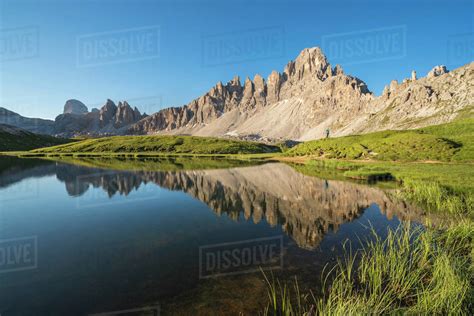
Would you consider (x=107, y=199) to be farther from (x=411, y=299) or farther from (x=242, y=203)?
(x=411, y=299)

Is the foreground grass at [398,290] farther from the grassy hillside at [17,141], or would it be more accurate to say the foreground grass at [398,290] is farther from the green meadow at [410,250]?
the grassy hillside at [17,141]

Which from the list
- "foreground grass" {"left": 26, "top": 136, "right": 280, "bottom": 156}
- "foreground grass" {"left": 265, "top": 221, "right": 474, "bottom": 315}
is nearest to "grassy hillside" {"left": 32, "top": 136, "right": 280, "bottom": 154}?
"foreground grass" {"left": 26, "top": 136, "right": 280, "bottom": 156}

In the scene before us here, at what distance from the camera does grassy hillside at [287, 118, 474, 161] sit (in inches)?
2370

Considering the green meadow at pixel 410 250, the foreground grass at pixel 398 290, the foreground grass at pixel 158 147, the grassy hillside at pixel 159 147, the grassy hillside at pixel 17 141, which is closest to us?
the foreground grass at pixel 398 290

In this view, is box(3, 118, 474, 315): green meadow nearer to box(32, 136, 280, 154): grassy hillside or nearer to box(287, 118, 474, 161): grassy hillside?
box(287, 118, 474, 161): grassy hillside

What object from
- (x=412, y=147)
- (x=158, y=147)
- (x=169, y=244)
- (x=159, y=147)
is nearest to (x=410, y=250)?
(x=169, y=244)

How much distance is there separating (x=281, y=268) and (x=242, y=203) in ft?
50.5

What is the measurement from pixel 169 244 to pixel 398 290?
13.3 meters

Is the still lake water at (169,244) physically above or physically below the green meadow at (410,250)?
below

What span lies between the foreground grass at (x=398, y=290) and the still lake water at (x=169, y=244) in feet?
3.92

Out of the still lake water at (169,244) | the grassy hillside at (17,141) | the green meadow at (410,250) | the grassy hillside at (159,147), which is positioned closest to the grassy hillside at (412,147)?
the green meadow at (410,250)

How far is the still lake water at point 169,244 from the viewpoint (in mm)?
11039

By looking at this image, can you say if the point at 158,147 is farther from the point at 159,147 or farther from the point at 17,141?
the point at 17,141

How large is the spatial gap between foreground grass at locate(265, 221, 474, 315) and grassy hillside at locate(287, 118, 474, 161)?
5794cm
